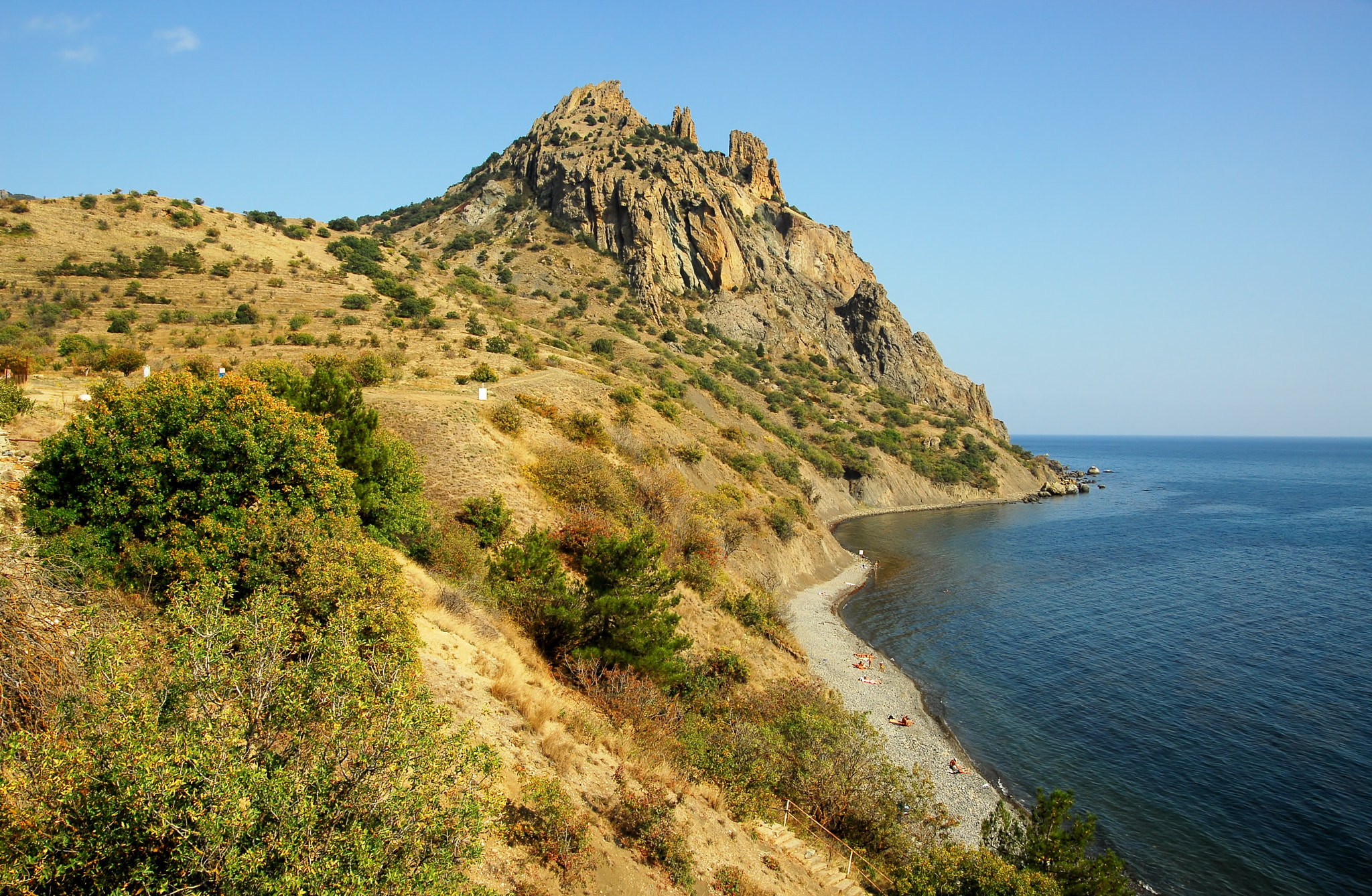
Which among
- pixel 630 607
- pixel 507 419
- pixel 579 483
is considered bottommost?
pixel 630 607

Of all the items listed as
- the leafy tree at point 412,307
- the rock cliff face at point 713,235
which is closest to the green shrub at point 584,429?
the leafy tree at point 412,307

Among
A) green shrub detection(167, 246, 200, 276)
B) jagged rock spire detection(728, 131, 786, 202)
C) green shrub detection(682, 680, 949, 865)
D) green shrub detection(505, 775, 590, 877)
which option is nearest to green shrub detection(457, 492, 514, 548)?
green shrub detection(682, 680, 949, 865)

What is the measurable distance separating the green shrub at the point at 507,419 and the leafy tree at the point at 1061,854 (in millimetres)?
25440

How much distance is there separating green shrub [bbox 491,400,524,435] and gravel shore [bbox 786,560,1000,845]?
60.4ft

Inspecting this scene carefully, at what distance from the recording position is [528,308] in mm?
82688

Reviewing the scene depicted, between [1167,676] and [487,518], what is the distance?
32966mm

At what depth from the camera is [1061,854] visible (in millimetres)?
13328

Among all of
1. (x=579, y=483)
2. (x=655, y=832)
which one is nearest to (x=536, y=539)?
(x=579, y=483)

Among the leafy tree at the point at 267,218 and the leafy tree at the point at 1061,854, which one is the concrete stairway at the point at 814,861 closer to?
the leafy tree at the point at 1061,854

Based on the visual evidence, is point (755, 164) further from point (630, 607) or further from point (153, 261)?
point (630, 607)

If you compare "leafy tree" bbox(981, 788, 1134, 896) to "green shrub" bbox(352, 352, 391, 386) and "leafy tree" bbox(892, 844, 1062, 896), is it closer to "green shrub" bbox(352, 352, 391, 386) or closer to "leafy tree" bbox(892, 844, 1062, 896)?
"leafy tree" bbox(892, 844, 1062, 896)

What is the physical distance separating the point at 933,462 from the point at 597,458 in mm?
68428

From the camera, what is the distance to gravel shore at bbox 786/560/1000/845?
2227cm

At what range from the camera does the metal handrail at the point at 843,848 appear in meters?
14.4
